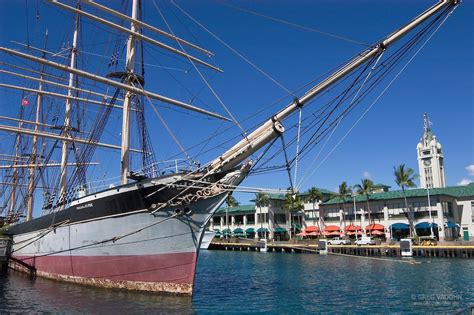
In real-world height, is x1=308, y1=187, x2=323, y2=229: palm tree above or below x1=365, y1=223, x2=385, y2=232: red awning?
above

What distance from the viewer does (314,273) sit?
116ft

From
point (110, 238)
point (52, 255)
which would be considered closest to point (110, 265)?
point (110, 238)

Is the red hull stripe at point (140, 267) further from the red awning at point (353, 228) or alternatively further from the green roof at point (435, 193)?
the red awning at point (353, 228)

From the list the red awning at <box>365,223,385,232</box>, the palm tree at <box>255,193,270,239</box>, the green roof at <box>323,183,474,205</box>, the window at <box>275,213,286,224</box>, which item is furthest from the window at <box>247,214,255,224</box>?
the red awning at <box>365,223,385,232</box>

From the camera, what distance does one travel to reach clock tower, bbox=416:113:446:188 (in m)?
121

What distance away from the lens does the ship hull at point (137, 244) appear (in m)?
21.0

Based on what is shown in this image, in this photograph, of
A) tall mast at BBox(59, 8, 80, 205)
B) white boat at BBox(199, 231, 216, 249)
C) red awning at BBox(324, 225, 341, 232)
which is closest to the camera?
tall mast at BBox(59, 8, 80, 205)

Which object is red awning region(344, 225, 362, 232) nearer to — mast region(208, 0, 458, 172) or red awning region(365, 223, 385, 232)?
red awning region(365, 223, 385, 232)

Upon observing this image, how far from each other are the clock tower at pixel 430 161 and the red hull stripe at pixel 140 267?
11467 cm

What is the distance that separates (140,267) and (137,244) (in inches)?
49.2

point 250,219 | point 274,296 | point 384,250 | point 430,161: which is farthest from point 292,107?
point 430,161

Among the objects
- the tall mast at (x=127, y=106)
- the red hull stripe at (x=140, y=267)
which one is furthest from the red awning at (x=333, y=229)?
the red hull stripe at (x=140, y=267)

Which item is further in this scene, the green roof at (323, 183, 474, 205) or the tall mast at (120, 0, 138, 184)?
the green roof at (323, 183, 474, 205)

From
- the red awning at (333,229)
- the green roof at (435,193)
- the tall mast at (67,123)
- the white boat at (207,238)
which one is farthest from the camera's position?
the red awning at (333,229)
